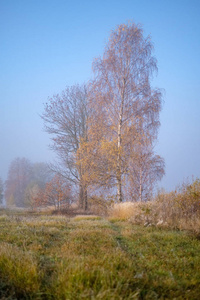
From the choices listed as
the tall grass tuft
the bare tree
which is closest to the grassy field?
the tall grass tuft

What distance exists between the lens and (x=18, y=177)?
37.3 meters

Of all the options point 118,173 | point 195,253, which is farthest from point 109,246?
point 118,173

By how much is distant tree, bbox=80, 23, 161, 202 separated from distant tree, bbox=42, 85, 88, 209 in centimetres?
403

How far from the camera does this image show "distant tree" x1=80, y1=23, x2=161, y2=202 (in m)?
11.5

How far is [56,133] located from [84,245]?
13303 millimetres

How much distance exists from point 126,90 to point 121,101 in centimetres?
75

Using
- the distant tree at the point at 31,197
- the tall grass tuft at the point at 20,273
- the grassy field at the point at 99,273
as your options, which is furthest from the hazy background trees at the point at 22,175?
the tall grass tuft at the point at 20,273

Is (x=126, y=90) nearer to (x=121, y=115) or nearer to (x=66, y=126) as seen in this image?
(x=121, y=115)

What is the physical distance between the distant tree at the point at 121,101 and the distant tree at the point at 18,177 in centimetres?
2817

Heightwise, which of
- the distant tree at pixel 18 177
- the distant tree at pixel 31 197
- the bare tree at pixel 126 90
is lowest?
the distant tree at pixel 31 197

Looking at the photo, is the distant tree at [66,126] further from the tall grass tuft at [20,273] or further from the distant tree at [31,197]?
the tall grass tuft at [20,273]

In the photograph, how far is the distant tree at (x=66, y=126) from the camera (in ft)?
53.0

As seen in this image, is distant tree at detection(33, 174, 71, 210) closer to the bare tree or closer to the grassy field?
the bare tree

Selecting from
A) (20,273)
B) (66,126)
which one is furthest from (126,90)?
(20,273)
